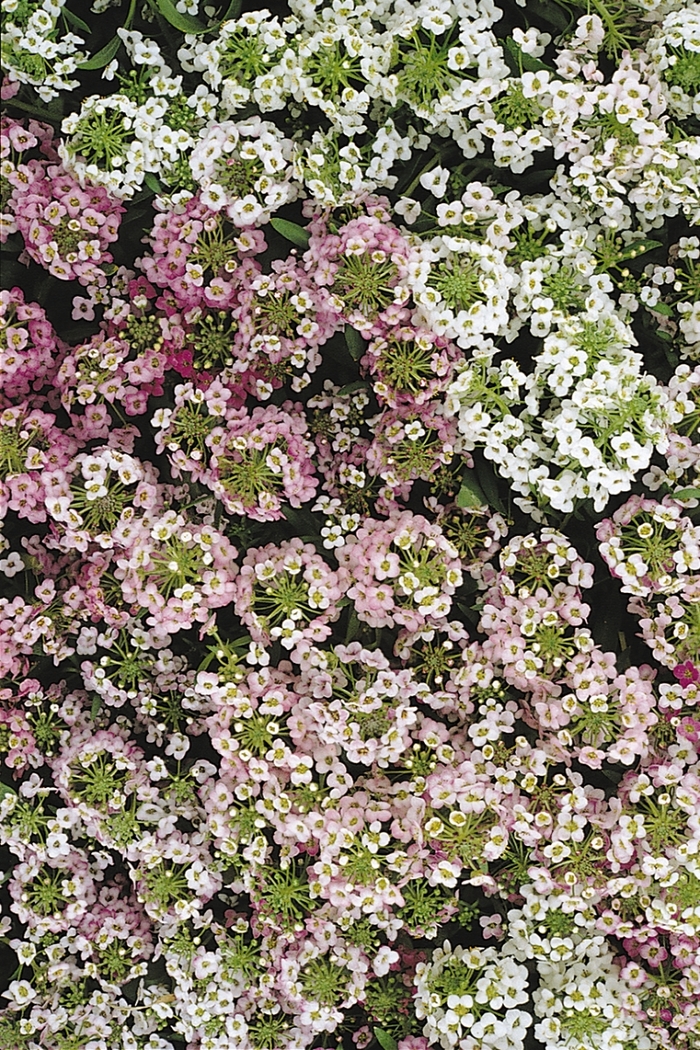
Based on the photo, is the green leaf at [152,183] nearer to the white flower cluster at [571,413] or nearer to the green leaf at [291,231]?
the green leaf at [291,231]

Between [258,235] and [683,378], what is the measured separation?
3.19ft

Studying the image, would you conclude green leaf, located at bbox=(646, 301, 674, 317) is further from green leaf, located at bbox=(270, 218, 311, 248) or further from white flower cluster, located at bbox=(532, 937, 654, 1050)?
white flower cluster, located at bbox=(532, 937, 654, 1050)

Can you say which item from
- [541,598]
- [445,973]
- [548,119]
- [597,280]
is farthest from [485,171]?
[445,973]

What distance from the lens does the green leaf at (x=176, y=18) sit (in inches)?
83.4

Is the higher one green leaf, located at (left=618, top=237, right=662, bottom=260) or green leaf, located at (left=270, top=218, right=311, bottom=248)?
green leaf, located at (left=618, top=237, right=662, bottom=260)

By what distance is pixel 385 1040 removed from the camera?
2195 mm

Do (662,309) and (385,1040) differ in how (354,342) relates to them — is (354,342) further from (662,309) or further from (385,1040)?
(385,1040)

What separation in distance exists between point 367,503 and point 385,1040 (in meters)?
1.21

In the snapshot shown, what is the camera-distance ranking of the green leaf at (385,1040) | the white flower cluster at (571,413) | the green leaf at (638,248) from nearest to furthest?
the white flower cluster at (571,413) < the green leaf at (638,248) < the green leaf at (385,1040)

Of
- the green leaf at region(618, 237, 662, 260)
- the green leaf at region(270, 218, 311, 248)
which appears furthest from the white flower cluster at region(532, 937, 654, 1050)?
the green leaf at region(270, 218, 311, 248)

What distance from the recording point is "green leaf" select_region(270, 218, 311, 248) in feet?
6.91

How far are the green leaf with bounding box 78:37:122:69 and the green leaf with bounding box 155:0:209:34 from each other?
0.42 feet

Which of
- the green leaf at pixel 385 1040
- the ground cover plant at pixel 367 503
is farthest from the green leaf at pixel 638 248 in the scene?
the green leaf at pixel 385 1040

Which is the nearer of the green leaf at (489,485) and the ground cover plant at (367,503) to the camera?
the ground cover plant at (367,503)
